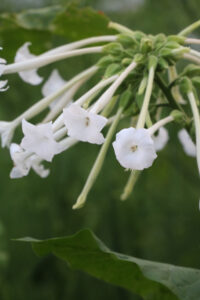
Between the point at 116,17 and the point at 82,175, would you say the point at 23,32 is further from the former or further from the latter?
the point at 116,17

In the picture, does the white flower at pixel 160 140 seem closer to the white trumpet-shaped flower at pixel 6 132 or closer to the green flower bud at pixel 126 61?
the green flower bud at pixel 126 61

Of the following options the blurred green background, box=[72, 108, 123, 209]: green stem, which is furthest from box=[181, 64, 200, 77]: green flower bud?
the blurred green background

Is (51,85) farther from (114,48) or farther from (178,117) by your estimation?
(178,117)

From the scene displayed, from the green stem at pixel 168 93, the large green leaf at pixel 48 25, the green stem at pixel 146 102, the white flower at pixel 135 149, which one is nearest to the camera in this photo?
the white flower at pixel 135 149

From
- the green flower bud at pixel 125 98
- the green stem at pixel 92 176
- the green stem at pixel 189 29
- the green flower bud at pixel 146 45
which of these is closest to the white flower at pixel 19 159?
the green stem at pixel 92 176

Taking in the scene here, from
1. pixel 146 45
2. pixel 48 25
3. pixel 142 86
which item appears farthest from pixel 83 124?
pixel 48 25

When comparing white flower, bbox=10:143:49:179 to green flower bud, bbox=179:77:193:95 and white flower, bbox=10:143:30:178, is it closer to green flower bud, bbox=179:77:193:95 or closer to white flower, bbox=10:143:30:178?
white flower, bbox=10:143:30:178
